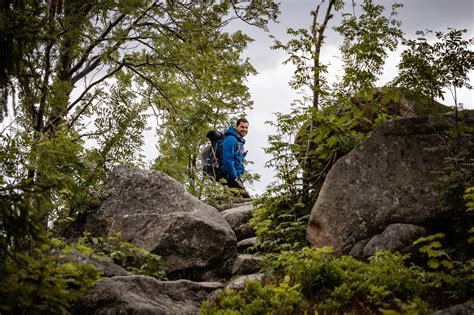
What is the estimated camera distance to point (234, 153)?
13.7 m

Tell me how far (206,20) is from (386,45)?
6598 millimetres

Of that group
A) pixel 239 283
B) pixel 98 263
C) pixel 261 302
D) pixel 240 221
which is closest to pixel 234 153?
Answer: pixel 240 221

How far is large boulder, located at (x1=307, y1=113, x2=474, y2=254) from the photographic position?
7.31 metres

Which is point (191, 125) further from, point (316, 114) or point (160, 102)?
point (316, 114)

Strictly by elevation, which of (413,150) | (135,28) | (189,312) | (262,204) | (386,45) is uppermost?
(135,28)

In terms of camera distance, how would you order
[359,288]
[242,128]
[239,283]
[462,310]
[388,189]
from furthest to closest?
[242,128]
[388,189]
[239,283]
[359,288]
[462,310]

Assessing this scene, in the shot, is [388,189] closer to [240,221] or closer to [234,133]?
[240,221]

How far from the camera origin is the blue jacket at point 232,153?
13.5 meters

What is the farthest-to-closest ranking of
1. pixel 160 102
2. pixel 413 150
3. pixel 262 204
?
pixel 160 102, pixel 262 204, pixel 413 150

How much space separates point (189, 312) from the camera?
6.19 meters

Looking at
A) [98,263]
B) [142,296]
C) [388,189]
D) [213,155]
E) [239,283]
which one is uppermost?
[213,155]

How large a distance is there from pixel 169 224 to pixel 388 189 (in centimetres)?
427

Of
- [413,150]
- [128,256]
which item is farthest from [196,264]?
[413,150]

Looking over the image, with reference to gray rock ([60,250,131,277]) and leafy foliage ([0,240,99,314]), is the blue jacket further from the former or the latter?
leafy foliage ([0,240,99,314])
